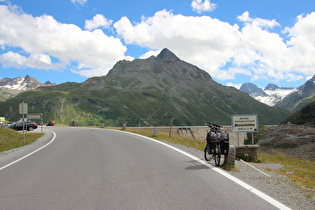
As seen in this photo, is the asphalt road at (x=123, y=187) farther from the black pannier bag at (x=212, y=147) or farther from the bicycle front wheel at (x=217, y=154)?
the black pannier bag at (x=212, y=147)

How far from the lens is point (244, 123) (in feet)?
41.9

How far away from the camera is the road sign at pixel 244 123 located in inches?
495

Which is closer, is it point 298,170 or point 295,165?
point 298,170

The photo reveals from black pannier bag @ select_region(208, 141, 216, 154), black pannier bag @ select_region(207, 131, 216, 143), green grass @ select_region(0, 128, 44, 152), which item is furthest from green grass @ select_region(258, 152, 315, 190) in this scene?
green grass @ select_region(0, 128, 44, 152)

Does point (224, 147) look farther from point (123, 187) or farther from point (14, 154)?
point (14, 154)

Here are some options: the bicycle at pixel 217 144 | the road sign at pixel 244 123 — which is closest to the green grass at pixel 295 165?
the road sign at pixel 244 123

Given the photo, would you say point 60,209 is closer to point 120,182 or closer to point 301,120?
point 120,182

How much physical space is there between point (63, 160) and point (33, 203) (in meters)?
5.11

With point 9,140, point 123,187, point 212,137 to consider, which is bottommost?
point 9,140

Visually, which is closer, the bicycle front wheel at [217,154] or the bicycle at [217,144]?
the bicycle front wheel at [217,154]

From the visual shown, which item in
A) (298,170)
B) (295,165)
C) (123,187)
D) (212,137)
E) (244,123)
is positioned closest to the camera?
(123,187)

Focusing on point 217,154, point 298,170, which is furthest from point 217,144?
point 298,170

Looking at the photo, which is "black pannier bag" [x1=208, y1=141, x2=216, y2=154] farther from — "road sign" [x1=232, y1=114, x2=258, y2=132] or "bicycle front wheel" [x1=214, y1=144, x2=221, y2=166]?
"road sign" [x1=232, y1=114, x2=258, y2=132]

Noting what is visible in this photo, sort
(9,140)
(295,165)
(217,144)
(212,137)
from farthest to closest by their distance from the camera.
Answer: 1. (9,140)
2. (295,165)
3. (212,137)
4. (217,144)
